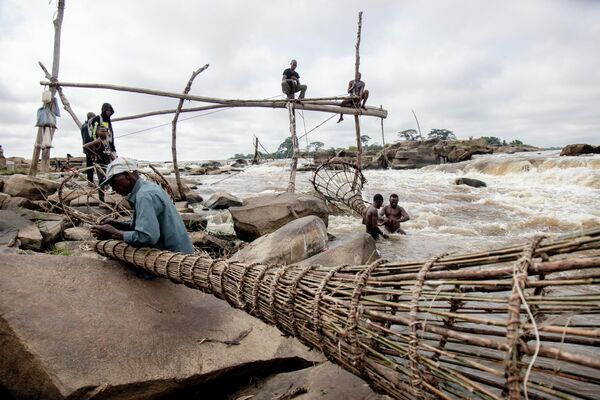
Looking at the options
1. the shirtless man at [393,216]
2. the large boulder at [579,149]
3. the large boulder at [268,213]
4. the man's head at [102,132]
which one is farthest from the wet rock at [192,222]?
the large boulder at [579,149]

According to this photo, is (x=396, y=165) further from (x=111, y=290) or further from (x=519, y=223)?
(x=111, y=290)

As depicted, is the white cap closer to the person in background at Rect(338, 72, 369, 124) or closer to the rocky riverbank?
the rocky riverbank

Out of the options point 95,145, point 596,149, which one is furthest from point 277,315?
point 596,149

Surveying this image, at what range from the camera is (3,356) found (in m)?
2.22

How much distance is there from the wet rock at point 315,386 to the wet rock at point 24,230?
13.4 ft

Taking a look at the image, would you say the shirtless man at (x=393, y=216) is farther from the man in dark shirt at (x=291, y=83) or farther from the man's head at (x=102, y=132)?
the man's head at (x=102, y=132)

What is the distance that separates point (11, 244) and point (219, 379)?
3886mm

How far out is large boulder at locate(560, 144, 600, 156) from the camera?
18.8 meters

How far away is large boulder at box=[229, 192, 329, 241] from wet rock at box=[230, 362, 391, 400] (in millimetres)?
4172

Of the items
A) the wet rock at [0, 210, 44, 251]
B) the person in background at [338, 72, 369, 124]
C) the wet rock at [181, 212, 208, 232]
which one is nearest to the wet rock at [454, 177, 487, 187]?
the person in background at [338, 72, 369, 124]

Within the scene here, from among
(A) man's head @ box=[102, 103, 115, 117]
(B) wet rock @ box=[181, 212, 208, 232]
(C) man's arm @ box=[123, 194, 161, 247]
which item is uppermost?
(A) man's head @ box=[102, 103, 115, 117]

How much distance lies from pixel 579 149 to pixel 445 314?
2267cm

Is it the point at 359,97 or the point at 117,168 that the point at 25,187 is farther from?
the point at 359,97

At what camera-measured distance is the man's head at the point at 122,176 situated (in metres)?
2.95
